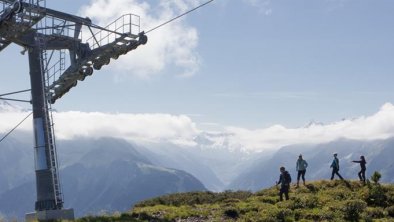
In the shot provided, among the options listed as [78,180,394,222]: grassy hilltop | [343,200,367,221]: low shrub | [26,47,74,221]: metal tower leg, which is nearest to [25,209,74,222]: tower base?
[26,47,74,221]: metal tower leg

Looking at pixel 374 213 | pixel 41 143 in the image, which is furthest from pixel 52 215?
pixel 374 213

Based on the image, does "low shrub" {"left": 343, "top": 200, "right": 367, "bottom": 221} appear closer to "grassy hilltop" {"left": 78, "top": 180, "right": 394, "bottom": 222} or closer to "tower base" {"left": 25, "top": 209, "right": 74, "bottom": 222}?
"grassy hilltop" {"left": 78, "top": 180, "right": 394, "bottom": 222}

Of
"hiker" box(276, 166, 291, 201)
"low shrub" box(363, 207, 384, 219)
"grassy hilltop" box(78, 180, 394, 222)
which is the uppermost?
"hiker" box(276, 166, 291, 201)

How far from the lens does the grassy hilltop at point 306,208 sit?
2869cm

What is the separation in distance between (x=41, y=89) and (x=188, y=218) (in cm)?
1426

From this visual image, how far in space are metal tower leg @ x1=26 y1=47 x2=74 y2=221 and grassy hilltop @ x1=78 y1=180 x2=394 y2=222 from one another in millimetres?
6237

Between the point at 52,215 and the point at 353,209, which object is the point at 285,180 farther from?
the point at 52,215

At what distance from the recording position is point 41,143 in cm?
3600

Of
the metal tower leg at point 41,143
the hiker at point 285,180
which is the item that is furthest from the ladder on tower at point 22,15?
the hiker at point 285,180

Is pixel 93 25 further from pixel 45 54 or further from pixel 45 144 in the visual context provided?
pixel 45 144

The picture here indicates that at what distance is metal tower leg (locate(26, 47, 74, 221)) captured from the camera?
117 ft

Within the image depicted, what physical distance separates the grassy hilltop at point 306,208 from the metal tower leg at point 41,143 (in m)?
6.24

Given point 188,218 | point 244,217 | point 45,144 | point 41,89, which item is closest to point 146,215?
point 188,218

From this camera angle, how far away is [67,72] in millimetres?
40656
